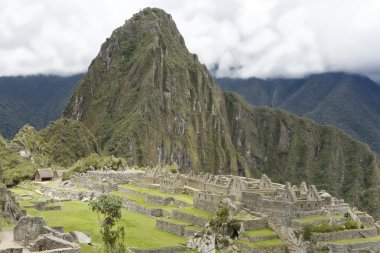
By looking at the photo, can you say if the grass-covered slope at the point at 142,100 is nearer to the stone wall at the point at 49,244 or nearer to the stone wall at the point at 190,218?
the stone wall at the point at 190,218

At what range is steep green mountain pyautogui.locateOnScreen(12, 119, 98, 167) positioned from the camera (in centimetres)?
10019

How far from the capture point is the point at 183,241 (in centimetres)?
3688

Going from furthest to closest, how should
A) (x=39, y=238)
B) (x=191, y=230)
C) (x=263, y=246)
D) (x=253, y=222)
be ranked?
(x=191, y=230) < (x=253, y=222) < (x=263, y=246) < (x=39, y=238)

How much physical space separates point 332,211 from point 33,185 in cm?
4074

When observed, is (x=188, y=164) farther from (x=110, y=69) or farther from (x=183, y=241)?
(x=183, y=241)

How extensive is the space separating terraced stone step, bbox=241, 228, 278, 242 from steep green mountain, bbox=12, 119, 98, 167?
6326 cm

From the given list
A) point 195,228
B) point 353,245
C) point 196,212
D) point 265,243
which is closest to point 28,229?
point 195,228

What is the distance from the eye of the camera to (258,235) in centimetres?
3491

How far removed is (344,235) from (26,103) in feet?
488

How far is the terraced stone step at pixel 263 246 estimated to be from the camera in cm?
3362

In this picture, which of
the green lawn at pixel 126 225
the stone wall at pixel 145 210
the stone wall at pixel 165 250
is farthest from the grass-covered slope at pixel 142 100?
the stone wall at pixel 165 250

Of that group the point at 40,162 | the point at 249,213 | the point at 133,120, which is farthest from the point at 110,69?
the point at 249,213

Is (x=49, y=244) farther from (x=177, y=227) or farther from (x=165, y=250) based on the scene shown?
(x=177, y=227)

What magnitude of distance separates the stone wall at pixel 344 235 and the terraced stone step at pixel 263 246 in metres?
2.07
